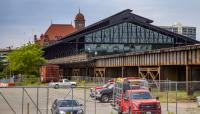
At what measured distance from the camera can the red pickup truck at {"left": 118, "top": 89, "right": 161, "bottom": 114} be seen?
27859 mm

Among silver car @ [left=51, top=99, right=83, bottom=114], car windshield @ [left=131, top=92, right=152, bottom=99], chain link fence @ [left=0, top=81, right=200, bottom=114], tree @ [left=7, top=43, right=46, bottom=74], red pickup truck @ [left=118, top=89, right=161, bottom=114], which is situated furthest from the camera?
tree @ [left=7, top=43, right=46, bottom=74]

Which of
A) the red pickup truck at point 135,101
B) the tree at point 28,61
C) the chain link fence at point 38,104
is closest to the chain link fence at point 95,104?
the chain link fence at point 38,104

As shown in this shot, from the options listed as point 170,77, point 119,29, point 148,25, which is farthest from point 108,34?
point 170,77

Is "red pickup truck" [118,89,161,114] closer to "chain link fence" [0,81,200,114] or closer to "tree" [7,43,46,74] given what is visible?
"chain link fence" [0,81,200,114]

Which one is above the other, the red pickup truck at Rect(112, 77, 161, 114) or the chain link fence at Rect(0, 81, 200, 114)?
the red pickup truck at Rect(112, 77, 161, 114)

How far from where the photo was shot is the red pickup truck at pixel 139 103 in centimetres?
2786

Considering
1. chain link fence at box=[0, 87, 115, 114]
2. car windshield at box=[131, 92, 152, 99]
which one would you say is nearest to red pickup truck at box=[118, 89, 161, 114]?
car windshield at box=[131, 92, 152, 99]

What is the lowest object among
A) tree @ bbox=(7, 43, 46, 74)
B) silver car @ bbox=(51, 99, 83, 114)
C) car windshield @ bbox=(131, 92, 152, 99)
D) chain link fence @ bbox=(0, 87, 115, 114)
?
chain link fence @ bbox=(0, 87, 115, 114)

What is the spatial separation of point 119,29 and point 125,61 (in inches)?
2018

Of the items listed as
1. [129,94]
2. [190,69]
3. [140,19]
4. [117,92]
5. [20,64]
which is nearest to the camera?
[129,94]

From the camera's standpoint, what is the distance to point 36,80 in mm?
98875

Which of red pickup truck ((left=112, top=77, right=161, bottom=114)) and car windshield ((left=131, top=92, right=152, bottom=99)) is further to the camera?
car windshield ((left=131, top=92, right=152, bottom=99))

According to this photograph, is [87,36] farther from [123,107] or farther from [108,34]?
[123,107]

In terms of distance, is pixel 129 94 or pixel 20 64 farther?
pixel 20 64
